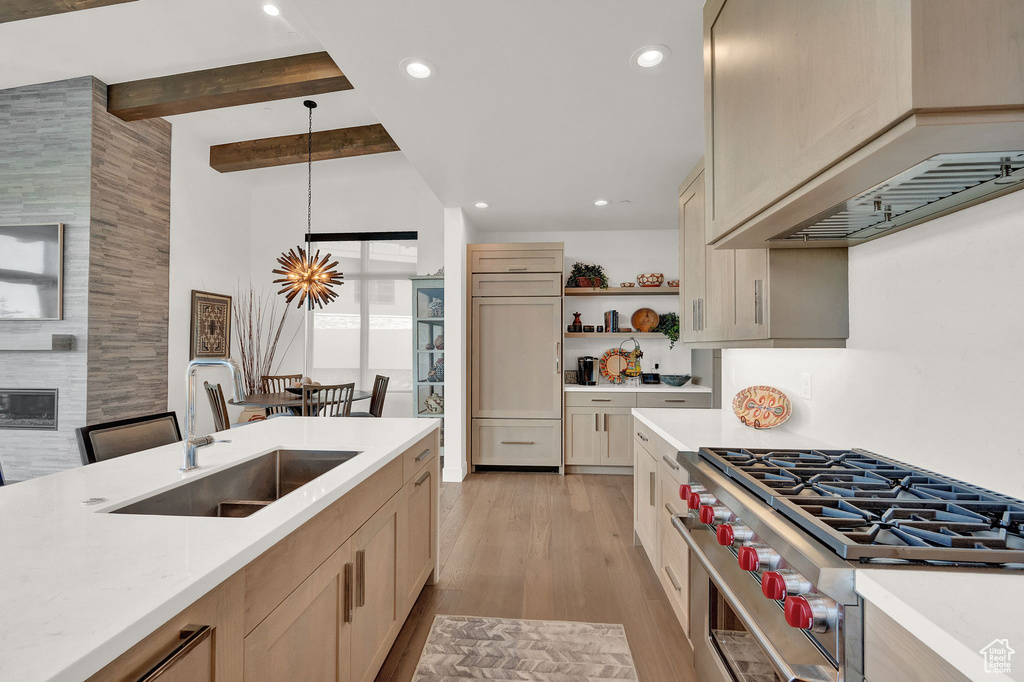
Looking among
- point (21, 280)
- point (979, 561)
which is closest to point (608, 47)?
point (979, 561)

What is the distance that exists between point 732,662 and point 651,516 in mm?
1201

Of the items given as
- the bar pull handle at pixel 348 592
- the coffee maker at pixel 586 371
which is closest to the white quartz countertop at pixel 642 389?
the coffee maker at pixel 586 371

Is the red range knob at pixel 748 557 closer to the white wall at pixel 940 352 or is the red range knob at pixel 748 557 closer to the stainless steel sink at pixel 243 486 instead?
the white wall at pixel 940 352

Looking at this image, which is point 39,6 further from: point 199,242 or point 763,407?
point 763,407

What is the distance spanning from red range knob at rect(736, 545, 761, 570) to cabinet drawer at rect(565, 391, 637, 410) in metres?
3.46

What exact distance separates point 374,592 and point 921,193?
6.41 ft

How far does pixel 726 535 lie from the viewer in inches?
49.9

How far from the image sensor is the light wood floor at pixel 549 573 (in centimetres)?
202

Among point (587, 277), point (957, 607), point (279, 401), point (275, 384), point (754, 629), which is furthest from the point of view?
point (275, 384)

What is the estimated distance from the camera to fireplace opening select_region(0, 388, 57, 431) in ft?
12.7

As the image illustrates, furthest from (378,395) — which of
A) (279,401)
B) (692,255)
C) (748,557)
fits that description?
(748,557)

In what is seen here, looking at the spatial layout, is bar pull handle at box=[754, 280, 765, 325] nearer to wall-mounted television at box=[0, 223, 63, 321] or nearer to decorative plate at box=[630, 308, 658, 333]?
decorative plate at box=[630, 308, 658, 333]

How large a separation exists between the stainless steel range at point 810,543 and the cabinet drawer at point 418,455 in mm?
1088

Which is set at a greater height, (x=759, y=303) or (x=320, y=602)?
(x=759, y=303)
